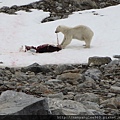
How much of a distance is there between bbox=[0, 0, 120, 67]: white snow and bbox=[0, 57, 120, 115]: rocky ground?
1.32m

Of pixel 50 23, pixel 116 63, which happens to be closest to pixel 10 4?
pixel 50 23

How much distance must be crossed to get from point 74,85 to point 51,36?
8272mm

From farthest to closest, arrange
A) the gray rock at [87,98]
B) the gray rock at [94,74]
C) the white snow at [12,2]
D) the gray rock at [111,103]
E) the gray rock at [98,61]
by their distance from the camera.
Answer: the white snow at [12,2] < the gray rock at [98,61] < the gray rock at [94,74] < the gray rock at [87,98] < the gray rock at [111,103]

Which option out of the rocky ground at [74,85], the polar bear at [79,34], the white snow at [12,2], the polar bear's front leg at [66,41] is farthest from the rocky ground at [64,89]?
the white snow at [12,2]

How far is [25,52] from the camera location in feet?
42.4

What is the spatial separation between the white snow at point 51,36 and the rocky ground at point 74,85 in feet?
4.33

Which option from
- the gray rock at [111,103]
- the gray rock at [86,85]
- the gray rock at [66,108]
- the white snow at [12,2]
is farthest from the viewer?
the white snow at [12,2]

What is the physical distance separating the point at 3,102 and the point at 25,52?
7973mm

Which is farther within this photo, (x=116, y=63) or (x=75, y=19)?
(x=75, y=19)

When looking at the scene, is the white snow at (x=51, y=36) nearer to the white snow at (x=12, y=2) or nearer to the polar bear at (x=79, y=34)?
the polar bear at (x=79, y=34)

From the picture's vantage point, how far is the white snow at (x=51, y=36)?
1182 cm

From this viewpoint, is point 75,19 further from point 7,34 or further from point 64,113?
point 64,113

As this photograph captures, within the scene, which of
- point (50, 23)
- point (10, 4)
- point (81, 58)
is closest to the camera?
point (81, 58)

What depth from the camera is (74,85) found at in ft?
25.4
